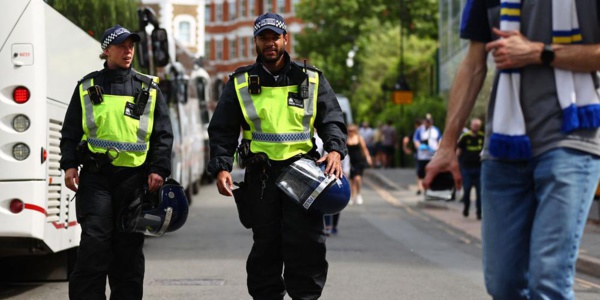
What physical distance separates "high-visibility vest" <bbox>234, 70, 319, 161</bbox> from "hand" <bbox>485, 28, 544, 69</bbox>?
255 centimetres

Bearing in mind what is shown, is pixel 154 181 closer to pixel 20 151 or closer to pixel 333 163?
pixel 333 163

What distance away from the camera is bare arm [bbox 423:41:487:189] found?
180 inches

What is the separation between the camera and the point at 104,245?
746cm

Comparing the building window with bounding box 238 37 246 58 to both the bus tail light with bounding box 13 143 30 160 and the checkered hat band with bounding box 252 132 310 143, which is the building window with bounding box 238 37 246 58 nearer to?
the bus tail light with bounding box 13 143 30 160

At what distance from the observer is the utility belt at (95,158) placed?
7.50m

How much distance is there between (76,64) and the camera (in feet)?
35.5

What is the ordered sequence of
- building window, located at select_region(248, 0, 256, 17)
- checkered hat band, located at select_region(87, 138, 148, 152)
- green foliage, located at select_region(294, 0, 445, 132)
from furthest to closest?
1. building window, located at select_region(248, 0, 256, 17)
2. green foliage, located at select_region(294, 0, 445, 132)
3. checkered hat band, located at select_region(87, 138, 148, 152)

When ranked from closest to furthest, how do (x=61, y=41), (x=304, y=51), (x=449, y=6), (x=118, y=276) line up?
1. (x=118, y=276)
2. (x=61, y=41)
3. (x=449, y=6)
4. (x=304, y=51)

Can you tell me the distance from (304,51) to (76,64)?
66.0 meters

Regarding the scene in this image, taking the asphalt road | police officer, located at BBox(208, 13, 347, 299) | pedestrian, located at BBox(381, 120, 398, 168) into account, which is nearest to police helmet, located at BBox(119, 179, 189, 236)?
police officer, located at BBox(208, 13, 347, 299)

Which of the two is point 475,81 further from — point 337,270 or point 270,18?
point 337,270

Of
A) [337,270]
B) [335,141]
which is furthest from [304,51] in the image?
[335,141]

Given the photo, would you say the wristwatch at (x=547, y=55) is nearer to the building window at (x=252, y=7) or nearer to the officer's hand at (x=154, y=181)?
the officer's hand at (x=154, y=181)

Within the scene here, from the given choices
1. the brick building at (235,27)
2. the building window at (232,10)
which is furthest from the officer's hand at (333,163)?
the building window at (232,10)
